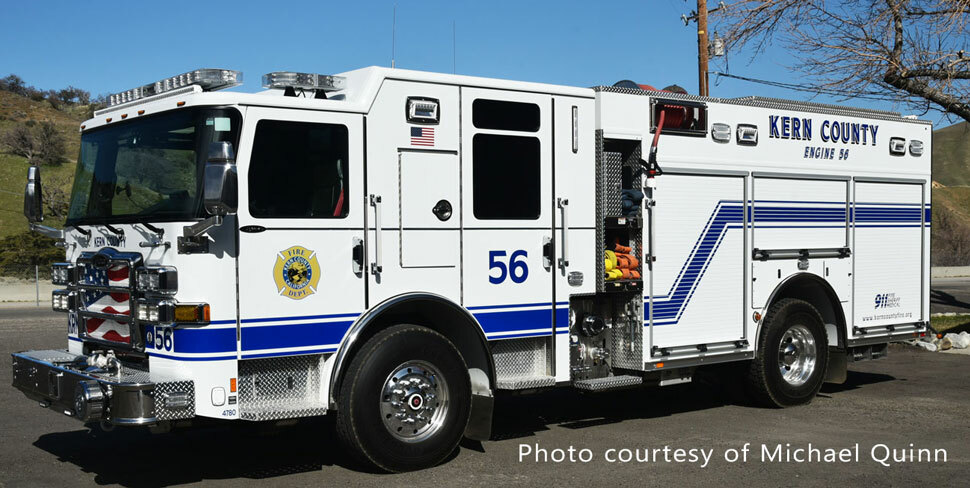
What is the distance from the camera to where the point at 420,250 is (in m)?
7.26

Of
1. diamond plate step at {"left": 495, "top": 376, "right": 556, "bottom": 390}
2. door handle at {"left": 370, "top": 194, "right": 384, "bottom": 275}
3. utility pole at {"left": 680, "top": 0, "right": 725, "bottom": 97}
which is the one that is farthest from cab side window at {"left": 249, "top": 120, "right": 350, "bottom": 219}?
utility pole at {"left": 680, "top": 0, "right": 725, "bottom": 97}

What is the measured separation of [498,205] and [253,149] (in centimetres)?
206

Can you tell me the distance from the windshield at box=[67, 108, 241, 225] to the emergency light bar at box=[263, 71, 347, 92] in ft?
1.83

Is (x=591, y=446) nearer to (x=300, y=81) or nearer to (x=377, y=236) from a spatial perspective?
(x=377, y=236)

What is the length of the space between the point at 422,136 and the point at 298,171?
1076 mm

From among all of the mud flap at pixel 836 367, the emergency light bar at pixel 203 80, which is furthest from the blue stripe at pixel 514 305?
the mud flap at pixel 836 367

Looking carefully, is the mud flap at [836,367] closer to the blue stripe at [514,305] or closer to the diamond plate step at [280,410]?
the blue stripe at [514,305]

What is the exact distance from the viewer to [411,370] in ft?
23.2

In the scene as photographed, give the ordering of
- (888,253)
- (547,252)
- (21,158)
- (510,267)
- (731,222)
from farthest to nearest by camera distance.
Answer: (21,158) → (888,253) → (731,222) → (547,252) → (510,267)

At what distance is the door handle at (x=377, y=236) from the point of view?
6.98 m

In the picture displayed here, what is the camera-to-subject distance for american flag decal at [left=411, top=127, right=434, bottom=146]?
287 inches

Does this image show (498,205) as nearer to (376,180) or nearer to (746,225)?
(376,180)

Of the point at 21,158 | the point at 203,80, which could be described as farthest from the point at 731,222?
the point at 21,158

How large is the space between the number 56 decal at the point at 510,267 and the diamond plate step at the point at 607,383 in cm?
112
